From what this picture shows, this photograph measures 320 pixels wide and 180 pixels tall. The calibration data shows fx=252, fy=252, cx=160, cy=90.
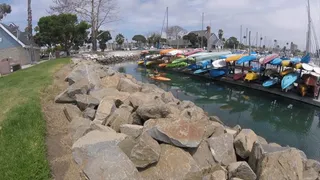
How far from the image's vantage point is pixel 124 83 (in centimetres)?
1059

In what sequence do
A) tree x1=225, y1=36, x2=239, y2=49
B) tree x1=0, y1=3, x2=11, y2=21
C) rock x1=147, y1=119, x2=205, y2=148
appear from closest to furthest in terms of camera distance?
rock x1=147, y1=119, x2=205, y2=148 → tree x1=0, y1=3, x2=11, y2=21 → tree x1=225, y1=36, x2=239, y2=49

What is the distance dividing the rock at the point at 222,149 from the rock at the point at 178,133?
0.47m

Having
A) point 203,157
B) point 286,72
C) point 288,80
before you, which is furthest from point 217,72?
point 203,157

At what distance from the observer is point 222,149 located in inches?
229

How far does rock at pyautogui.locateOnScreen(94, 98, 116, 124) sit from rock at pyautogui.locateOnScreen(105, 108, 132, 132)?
162 mm

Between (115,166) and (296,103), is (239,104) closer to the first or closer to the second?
(296,103)

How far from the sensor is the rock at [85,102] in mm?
7496

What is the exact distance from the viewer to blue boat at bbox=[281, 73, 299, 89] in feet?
60.3

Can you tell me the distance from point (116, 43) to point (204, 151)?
83376 mm

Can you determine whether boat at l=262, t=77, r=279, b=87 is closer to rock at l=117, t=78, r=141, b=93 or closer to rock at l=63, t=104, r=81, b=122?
rock at l=117, t=78, r=141, b=93

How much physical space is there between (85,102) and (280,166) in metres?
5.37

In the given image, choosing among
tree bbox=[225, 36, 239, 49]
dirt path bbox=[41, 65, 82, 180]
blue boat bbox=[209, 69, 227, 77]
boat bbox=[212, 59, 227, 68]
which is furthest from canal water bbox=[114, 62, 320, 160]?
tree bbox=[225, 36, 239, 49]

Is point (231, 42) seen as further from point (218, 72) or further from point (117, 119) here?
point (117, 119)

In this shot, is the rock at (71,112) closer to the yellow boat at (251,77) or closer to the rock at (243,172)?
the rock at (243,172)
